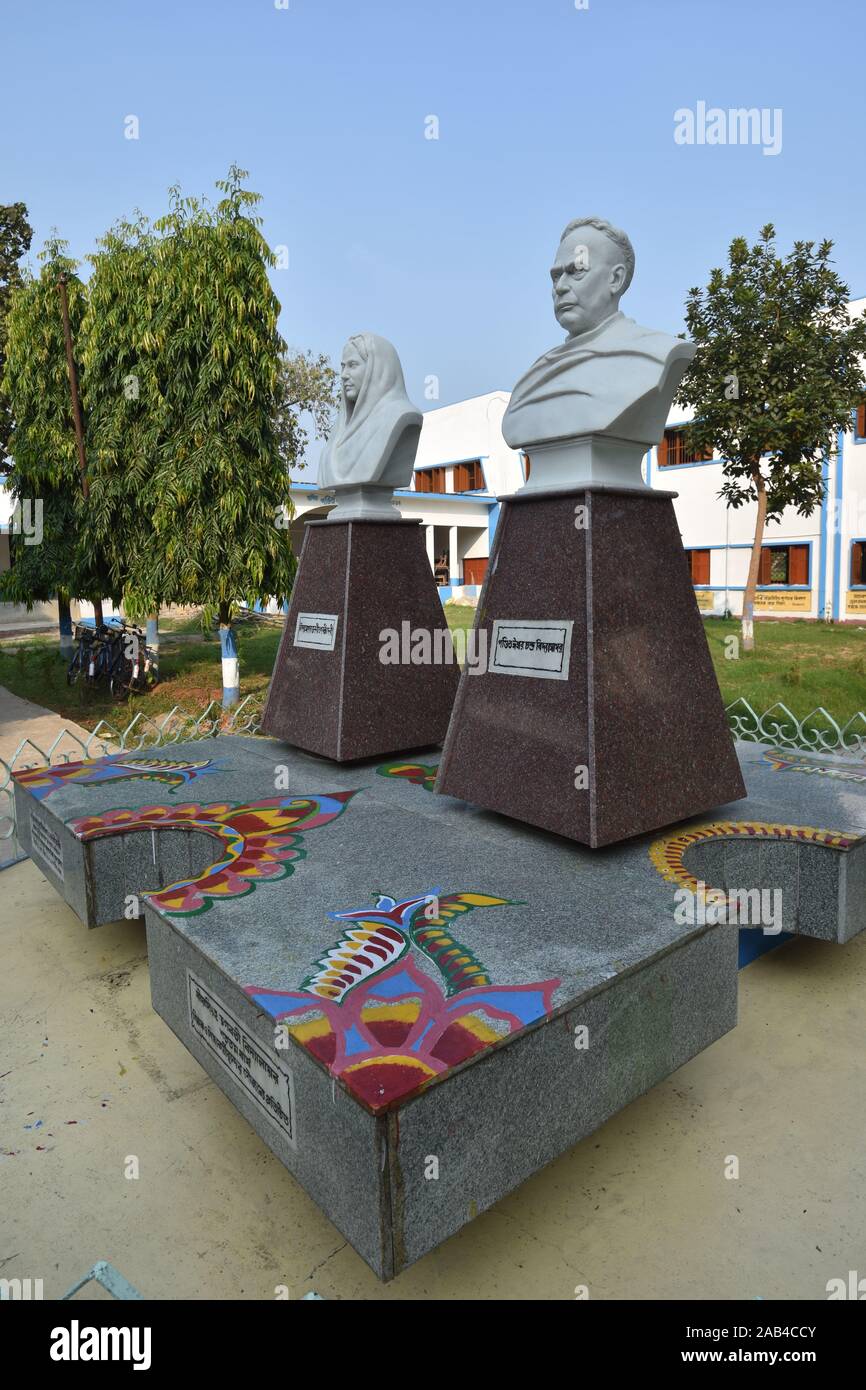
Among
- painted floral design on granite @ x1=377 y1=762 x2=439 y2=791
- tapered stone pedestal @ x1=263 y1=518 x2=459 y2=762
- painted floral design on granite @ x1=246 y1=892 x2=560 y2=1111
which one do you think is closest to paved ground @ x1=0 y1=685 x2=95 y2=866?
tapered stone pedestal @ x1=263 y1=518 x2=459 y2=762

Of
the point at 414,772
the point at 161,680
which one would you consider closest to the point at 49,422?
the point at 161,680

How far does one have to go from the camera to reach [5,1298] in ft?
6.72

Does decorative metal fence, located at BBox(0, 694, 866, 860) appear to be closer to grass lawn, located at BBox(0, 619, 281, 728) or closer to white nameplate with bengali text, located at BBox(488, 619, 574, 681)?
grass lawn, located at BBox(0, 619, 281, 728)

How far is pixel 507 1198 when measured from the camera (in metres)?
2.38

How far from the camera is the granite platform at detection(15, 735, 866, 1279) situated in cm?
190

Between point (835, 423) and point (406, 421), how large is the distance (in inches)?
425

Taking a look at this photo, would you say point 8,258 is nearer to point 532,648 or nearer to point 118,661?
point 118,661

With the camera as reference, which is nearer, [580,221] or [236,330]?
[580,221]

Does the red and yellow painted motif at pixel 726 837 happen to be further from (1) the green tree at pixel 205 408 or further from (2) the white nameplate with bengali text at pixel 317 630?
(1) the green tree at pixel 205 408

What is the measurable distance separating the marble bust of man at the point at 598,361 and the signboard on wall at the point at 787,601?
18.2 metres

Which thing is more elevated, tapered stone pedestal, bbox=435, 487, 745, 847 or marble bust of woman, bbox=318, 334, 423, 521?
marble bust of woman, bbox=318, 334, 423, 521

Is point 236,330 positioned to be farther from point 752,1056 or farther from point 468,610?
point 468,610

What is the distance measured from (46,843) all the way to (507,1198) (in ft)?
8.88
